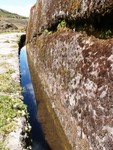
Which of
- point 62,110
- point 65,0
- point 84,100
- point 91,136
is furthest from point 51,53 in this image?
point 91,136

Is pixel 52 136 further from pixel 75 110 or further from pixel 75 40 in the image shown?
pixel 75 40

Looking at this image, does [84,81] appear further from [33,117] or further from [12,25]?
[12,25]

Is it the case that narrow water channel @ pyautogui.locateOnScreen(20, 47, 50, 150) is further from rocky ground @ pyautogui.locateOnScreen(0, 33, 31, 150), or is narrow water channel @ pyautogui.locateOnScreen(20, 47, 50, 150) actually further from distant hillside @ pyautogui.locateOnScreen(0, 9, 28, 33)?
distant hillside @ pyautogui.locateOnScreen(0, 9, 28, 33)

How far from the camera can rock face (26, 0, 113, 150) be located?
8.00 meters

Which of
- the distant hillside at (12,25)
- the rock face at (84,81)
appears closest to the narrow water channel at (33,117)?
the rock face at (84,81)

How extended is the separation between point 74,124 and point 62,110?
6.77 feet

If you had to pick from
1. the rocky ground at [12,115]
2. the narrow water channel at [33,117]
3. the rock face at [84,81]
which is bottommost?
the narrow water channel at [33,117]

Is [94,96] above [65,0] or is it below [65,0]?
below

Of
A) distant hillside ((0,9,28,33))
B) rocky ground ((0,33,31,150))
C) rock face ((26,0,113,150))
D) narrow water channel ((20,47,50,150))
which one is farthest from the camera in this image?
distant hillside ((0,9,28,33))

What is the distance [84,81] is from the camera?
9508 mm

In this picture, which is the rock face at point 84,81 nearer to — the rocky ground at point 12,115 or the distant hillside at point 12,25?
the rocky ground at point 12,115

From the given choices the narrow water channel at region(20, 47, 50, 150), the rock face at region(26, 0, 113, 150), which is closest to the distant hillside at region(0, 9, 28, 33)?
the narrow water channel at region(20, 47, 50, 150)

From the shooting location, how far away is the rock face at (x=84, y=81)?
26.2ft

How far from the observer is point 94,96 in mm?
8562
